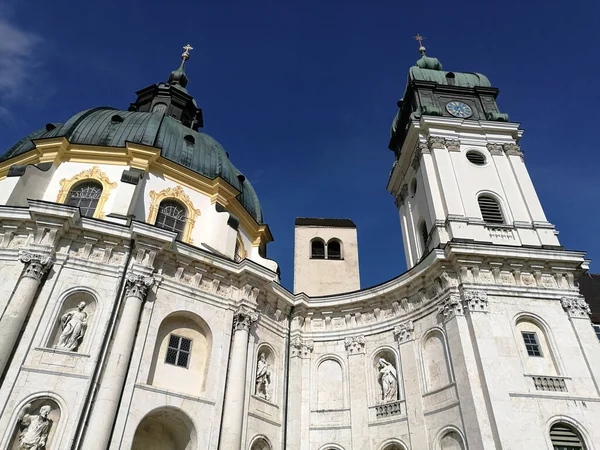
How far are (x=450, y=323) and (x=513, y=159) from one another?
10026 millimetres

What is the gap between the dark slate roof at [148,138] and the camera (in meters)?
22.0

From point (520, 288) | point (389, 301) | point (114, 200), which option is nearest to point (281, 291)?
point (389, 301)

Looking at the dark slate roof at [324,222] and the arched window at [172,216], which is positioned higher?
the dark slate roof at [324,222]

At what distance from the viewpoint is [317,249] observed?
2500 centimetres

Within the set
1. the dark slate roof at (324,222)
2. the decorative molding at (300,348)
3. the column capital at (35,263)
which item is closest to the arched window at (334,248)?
the dark slate roof at (324,222)

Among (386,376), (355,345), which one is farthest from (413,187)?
(386,376)

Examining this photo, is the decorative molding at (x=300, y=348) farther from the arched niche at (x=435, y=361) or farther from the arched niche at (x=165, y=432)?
the arched niche at (x=165, y=432)

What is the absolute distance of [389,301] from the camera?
19.3 metres

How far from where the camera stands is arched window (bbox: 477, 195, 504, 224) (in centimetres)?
2054

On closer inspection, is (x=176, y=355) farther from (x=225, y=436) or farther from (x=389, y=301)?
(x=389, y=301)

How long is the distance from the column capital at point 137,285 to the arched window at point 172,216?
4.37 meters

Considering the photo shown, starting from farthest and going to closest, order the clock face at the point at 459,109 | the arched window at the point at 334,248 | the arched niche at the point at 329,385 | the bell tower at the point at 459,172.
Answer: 1. the clock face at the point at 459,109
2. the arched window at the point at 334,248
3. the bell tower at the point at 459,172
4. the arched niche at the point at 329,385

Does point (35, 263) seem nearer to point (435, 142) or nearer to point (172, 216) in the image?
point (172, 216)

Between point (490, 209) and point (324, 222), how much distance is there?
8.52 meters
